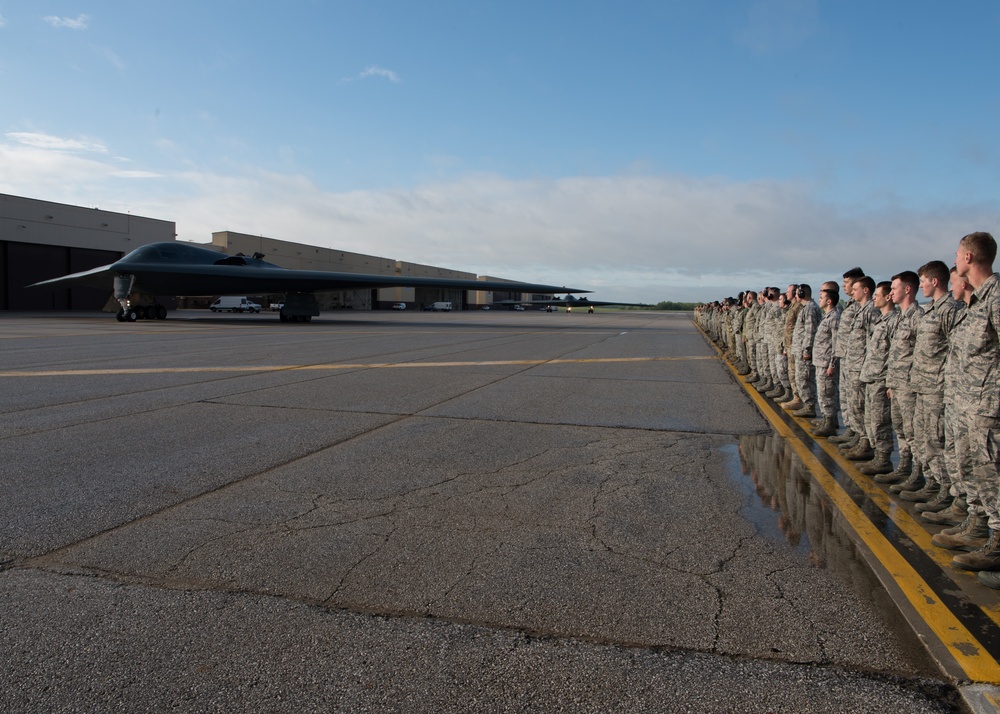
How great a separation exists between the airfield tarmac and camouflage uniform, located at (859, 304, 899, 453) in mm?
729

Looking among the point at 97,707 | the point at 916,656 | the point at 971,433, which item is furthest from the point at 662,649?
the point at 971,433

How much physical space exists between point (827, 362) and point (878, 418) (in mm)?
1790

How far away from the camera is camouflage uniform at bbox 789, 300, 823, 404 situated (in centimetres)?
848

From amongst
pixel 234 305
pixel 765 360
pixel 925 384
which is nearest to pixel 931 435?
pixel 925 384

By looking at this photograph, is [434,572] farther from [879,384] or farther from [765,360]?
[765,360]

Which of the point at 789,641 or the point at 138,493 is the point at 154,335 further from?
the point at 789,641

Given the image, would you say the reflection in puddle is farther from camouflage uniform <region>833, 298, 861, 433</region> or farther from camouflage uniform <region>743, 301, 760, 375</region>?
camouflage uniform <region>743, 301, 760, 375</region>

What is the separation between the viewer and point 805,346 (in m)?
8.55

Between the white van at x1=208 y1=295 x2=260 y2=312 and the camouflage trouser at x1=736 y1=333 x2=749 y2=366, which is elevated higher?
the white van at x1=208 y1=295 x2=260 y2=312

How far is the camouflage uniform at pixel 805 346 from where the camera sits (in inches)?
334

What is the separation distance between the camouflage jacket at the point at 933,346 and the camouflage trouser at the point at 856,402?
138cm

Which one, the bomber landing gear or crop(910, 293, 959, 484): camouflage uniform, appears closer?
crop(910, 293, 959, 484): camouflage uniform

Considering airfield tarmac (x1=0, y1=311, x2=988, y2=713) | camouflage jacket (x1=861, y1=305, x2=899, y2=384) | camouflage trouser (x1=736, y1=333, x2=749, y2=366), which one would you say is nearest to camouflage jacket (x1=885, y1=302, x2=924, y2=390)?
camouflage jacket (x1=861, y1=305, x2=899, y2=384)

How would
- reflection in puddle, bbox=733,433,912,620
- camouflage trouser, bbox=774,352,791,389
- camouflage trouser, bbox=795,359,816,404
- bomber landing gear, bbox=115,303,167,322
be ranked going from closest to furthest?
reflection in puddle, bbox=733,433,912,620, camouflage trouser, bbox=795,359,816,404, camouflage trouser, bbox=774,352,791,389, bomber landing gear, bbox=115,303,167,322
